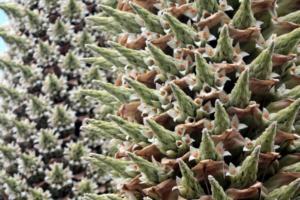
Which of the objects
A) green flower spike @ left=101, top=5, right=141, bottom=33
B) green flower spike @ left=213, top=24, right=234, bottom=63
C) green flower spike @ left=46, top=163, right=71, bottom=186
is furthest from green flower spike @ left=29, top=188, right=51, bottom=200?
green flower spike @ left=213, top=24, right=234, bottom=63

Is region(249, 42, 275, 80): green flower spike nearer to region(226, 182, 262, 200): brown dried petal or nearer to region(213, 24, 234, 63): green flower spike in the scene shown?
region(213, 24, 234, 63): green flower spike

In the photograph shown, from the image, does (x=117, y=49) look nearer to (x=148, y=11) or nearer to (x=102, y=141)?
(x=148, y=11)

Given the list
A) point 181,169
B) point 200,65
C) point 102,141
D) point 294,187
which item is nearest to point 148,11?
point 200,65

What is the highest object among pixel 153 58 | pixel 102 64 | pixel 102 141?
pixel 153 58

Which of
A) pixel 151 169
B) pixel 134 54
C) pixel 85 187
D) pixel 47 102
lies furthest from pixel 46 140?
pixel 151 169

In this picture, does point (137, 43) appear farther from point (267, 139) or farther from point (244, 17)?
point (267, 139)

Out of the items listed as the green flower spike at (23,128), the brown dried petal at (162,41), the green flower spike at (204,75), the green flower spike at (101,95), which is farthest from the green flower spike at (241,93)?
the green flower spike at (23,128)

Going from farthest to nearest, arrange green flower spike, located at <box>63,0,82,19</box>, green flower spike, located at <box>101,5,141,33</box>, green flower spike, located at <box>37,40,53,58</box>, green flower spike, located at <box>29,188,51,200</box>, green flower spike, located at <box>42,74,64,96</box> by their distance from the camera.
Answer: green flower spike, located at <box>63,0,82,19</box> < green flower spike, located at <box>37,40,53,58</box> < green flower spike, located at <box>42,74,64,96</box> < green flower spike, located at <box>29,188,51,200</box> < green flower spike, located at <box>101,5,141,33</box>
